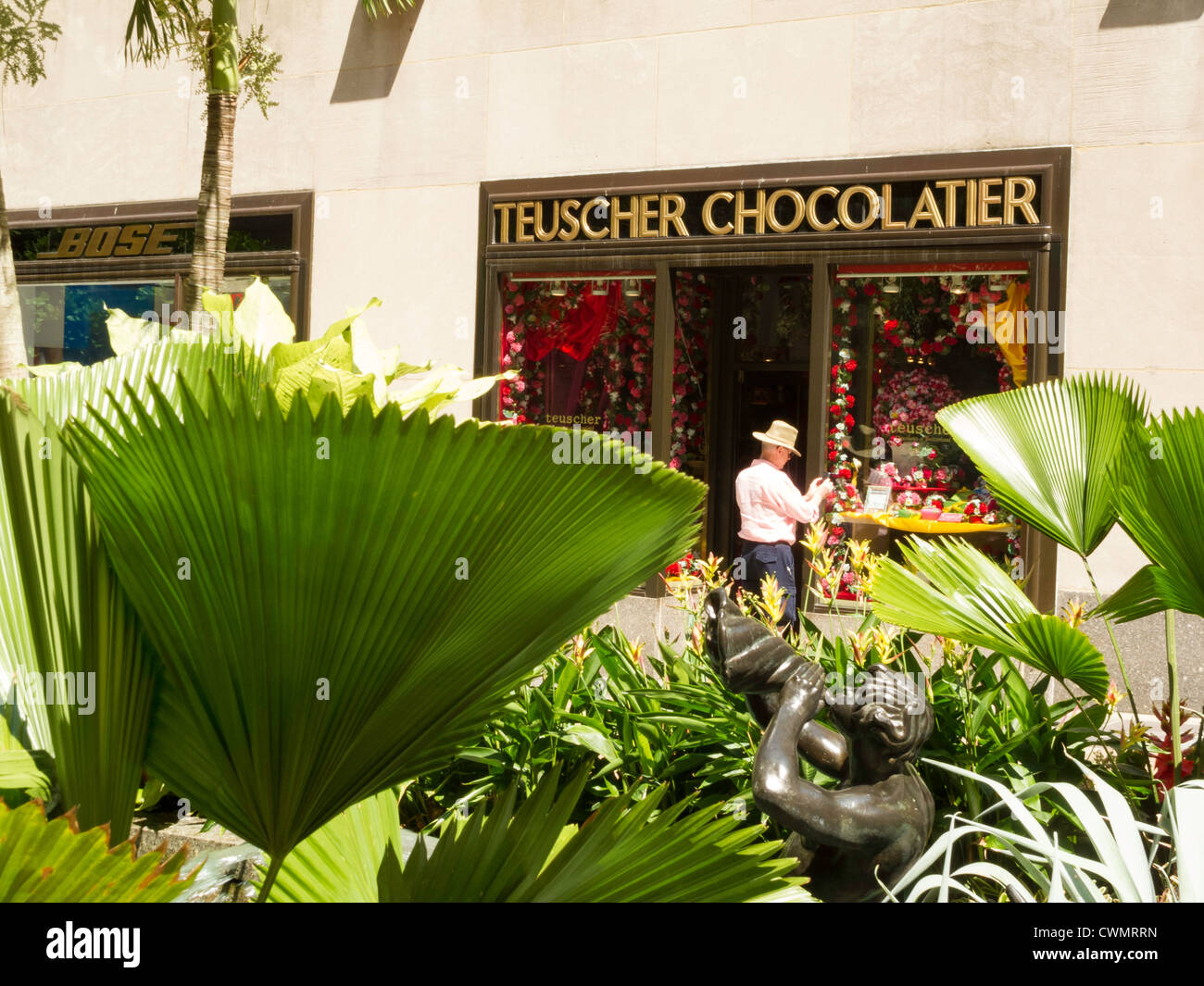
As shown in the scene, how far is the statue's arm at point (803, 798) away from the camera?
7.71 ft

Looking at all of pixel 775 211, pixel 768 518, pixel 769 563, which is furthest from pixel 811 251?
pixel 769 563

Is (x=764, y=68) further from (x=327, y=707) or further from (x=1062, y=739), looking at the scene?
(x=327, y=707)

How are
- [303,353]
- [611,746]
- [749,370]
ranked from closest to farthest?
[303,353], [611,746], [749,370]

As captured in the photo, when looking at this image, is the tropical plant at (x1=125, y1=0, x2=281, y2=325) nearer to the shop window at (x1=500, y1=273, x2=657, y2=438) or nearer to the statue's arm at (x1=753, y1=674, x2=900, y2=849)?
the shop window at (x1=500, y1=273, x2=657, y2=438)

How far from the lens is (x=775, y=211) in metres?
10.1

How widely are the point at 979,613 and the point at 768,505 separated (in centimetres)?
624

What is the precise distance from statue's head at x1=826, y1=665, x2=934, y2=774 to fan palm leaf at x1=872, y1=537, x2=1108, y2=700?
0.35 meters

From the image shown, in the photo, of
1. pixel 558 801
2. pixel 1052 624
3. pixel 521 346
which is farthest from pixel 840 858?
pixel 521 346

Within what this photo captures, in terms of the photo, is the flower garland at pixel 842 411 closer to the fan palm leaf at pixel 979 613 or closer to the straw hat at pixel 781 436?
the straw hat at pixel 781 436

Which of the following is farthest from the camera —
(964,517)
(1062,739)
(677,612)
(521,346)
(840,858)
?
(521,346)

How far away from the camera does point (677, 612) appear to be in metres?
10.5

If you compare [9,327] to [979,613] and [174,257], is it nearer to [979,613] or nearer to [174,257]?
[979,613]

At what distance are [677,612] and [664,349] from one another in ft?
7.18

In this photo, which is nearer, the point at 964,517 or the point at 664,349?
the point at 964,517
